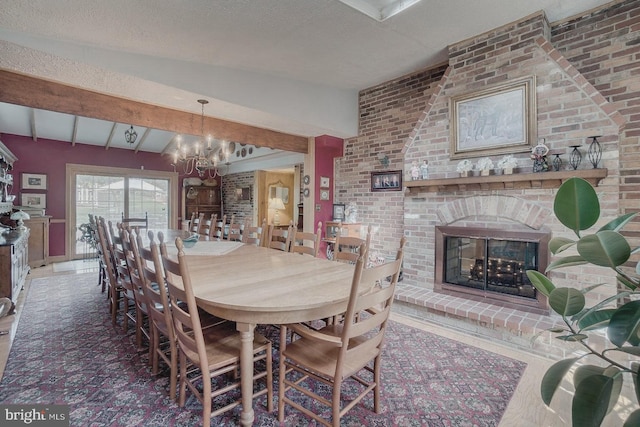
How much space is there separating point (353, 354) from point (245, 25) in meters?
2.73

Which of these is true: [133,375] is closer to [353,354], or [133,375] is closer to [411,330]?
[353,354]

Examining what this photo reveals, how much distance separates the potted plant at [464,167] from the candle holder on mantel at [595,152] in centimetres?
96

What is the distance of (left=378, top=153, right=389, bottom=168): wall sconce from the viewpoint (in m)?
4.45

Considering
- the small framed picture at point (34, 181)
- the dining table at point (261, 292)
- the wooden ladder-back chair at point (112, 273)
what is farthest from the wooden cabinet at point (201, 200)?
the dining table at point (261, 292)

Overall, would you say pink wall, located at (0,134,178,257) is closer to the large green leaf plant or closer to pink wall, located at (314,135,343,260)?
pink wall, located at (314,135,343,260)

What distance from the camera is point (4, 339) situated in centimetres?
266

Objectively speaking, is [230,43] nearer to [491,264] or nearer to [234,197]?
[491,264]

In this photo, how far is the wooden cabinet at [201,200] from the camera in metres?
8.27

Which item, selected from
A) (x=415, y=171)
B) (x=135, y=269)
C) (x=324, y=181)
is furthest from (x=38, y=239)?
(x=415, y=171)

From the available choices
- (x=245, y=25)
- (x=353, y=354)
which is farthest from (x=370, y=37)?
(x=353, y=354)

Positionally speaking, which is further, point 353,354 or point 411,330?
point 411,330

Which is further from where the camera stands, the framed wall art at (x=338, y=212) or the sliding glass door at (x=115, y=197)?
the sliding glass door at (x=115, y=197)

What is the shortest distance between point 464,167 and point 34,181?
796 cm
